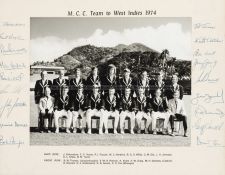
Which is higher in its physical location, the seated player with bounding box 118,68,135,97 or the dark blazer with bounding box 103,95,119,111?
the seated player with bounding box 118,68,135,97

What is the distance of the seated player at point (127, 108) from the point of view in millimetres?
2355

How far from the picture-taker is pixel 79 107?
238 centimetres

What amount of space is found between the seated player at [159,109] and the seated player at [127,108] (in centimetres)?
8

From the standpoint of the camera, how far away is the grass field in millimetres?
2338

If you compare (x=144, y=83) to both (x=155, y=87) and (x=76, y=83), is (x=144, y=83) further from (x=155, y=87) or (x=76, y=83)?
(x=76, y=83)

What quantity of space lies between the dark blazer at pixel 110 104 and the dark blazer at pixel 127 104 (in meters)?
0.02

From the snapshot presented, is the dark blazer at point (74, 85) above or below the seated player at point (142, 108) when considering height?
above

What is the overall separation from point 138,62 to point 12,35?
528 millimetres
